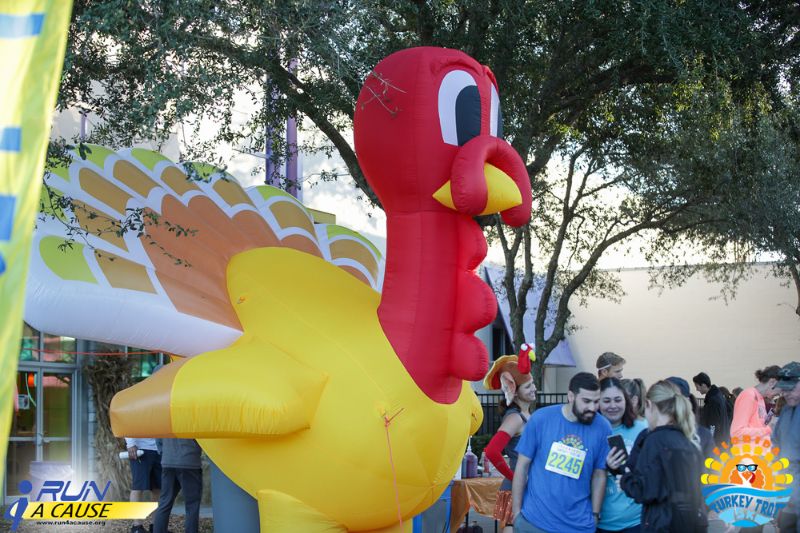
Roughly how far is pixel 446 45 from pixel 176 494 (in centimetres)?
521

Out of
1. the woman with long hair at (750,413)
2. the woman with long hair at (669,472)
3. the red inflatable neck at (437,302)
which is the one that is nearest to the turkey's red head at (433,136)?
→ the red inflatable neck at (437,302)

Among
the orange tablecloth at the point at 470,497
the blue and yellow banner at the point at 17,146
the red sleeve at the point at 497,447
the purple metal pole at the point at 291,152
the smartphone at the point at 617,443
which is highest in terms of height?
the purple metal pole at the point at 291,152

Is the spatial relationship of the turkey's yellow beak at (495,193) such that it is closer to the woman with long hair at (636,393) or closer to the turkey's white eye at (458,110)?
the turkey's white eye at (458,110)

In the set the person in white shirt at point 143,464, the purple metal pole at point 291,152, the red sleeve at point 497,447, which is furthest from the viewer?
the purple metal pole at point 291,152

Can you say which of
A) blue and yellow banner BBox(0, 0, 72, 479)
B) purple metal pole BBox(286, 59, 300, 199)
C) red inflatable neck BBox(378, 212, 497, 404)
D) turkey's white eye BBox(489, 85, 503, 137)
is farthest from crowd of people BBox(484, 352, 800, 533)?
purple metal pole BBox(286, 59, 300, 199)

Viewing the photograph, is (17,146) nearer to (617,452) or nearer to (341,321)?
(617,452)

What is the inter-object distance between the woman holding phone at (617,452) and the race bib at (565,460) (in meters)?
0.17

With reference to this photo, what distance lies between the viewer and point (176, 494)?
8797 mm

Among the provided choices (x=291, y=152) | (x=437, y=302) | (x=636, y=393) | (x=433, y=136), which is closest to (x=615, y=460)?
(x=636, y=393)

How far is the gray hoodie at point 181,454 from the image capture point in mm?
8648

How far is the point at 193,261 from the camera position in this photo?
6.93 m

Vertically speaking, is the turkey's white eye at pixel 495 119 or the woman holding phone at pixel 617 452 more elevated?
the turkey's white eye at pixel 495 119

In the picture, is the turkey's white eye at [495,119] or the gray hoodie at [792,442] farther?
the gray hoodie at [792,442]

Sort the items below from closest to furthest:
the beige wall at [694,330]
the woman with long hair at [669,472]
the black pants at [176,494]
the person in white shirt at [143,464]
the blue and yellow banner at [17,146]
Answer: the blue and yellow banner at [17,146], the woman with long hair at [669,472], the black pants at [176,494], the person in white shirt at [143,464], the beige wall at [694,330]
